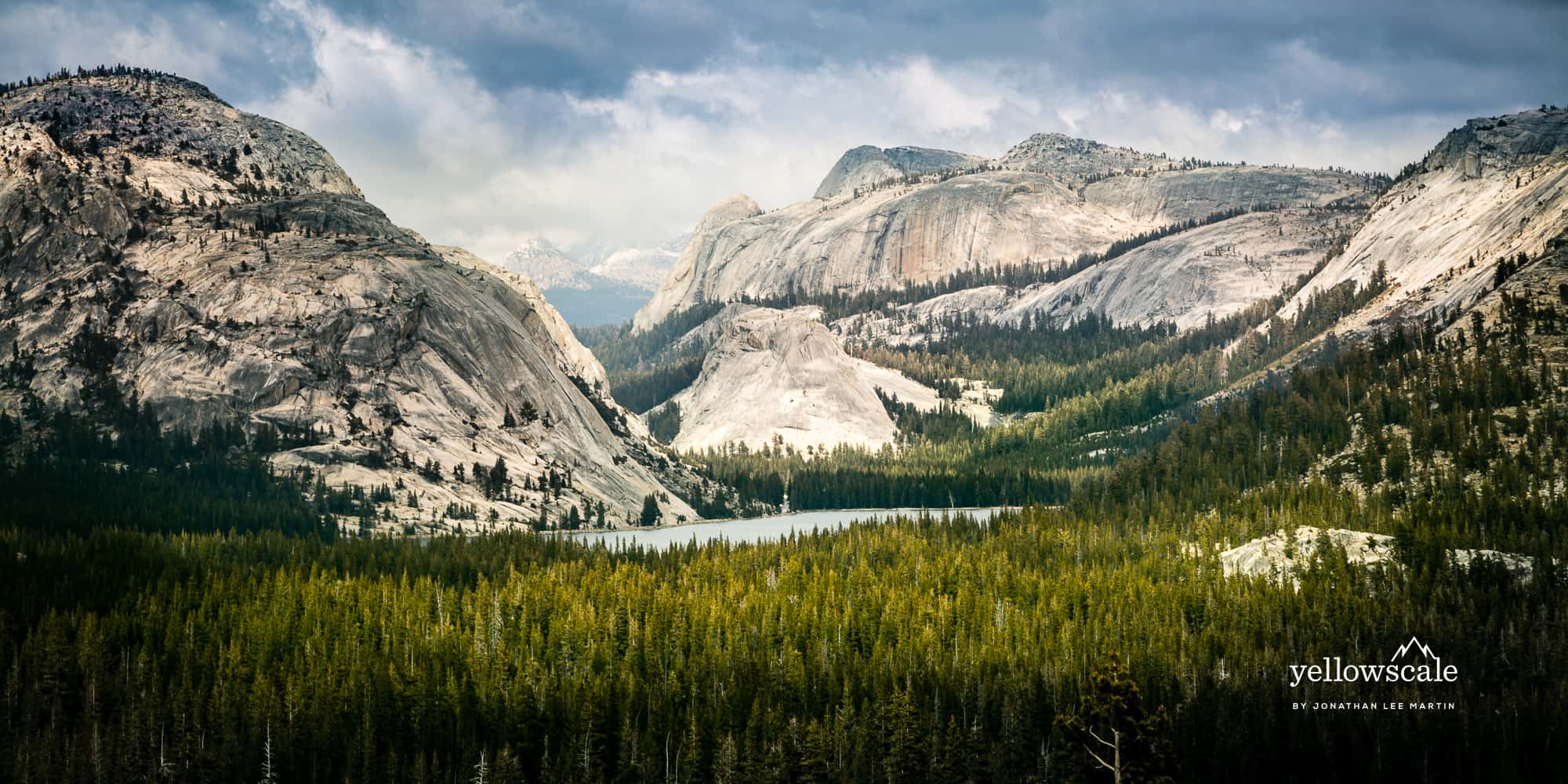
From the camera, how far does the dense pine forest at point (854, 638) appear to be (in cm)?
9056

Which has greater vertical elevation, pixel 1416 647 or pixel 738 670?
pixel 1416 647

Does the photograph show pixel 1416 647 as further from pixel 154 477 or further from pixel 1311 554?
pixel 154 477

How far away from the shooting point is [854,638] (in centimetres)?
11375

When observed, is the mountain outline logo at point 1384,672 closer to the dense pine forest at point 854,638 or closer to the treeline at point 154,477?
the dense pine forest at point 854,638

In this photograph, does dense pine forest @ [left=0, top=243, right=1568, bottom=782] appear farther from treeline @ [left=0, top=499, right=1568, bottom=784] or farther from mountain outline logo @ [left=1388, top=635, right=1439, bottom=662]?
mountain outline logo @ [left=1388, top=635, right=1439, bottom=662]

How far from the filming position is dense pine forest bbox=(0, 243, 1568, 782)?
90.6 m

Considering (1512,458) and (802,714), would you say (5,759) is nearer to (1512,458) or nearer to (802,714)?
(802,714)

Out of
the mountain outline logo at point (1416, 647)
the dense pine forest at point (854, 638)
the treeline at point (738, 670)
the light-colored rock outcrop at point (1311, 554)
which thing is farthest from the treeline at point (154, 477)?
the mountain outline logo at point (1416, 647)

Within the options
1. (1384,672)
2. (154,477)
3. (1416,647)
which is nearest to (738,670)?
(1384,672)

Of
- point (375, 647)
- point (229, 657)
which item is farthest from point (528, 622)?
point (229, 657)

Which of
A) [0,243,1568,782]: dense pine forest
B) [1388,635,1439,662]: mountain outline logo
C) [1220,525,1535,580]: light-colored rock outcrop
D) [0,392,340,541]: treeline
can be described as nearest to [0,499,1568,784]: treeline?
[0,243,1568,782]: dense pine forest

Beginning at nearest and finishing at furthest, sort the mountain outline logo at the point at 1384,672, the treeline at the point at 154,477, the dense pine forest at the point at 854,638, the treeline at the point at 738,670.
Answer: the treeline at the point at 738,670, the dense pine forest at the point at 854,638, the mountain outline logo at the point at 1384,672, the treeline at the point at 154,477

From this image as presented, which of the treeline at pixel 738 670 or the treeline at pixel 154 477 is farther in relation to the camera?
the treeline at pixel 154 477

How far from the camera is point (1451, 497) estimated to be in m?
136
